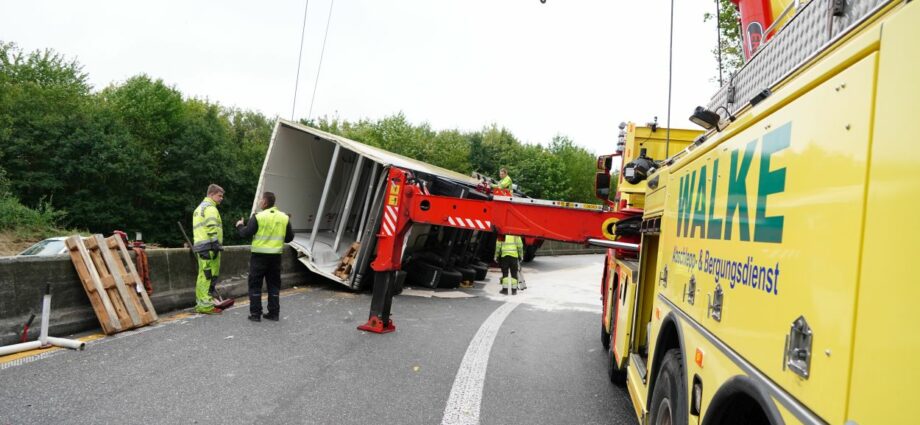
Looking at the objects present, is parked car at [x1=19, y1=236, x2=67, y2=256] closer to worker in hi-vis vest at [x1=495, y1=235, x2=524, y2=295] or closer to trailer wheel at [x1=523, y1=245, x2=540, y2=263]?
worker in hi-vis vest at [x1=495, y1=235, x2=524, y2=295]

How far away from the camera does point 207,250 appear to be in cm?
832

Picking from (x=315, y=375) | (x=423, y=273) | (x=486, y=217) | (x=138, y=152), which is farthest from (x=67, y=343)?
(x=138, y=152)

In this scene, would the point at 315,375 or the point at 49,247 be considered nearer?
the point at 315,375

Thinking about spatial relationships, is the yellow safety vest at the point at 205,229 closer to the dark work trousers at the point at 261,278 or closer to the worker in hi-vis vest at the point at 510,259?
the dark work trousers at the point at 261,278

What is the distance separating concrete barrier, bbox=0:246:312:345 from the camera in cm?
595

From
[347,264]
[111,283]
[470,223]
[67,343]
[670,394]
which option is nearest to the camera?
[670,394]

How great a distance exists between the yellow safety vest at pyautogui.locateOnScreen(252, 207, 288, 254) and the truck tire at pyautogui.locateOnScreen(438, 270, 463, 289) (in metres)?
5.74

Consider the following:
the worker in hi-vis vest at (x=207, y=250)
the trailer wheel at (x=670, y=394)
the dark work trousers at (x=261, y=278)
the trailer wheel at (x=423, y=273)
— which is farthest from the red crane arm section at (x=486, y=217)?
the trailer wheel at (x=423, y=273)

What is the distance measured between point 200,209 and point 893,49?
845 centimetres

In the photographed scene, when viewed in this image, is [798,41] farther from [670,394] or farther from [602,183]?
[602,183]

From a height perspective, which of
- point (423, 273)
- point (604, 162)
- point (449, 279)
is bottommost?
point (449, 279)

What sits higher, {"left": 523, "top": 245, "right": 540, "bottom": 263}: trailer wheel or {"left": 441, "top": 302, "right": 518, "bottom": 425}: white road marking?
{"left": 523, "top": 245, "right": 540, "bottom": 263}: trailer wheel

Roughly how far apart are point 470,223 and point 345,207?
597cm

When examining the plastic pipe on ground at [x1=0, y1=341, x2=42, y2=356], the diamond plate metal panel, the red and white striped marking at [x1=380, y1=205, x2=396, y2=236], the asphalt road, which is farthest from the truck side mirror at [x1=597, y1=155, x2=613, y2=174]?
the plastic pipe on ground at [x1=0, y1=341, x2=42, y2=356]
